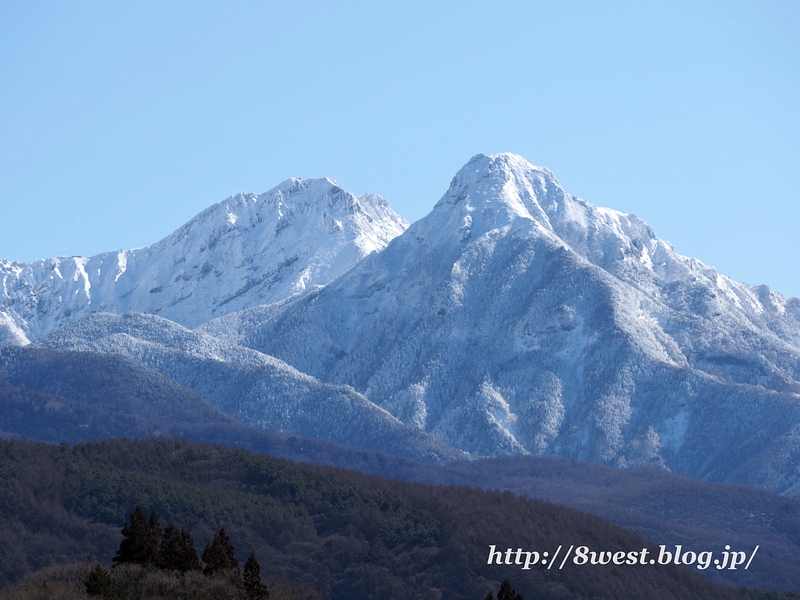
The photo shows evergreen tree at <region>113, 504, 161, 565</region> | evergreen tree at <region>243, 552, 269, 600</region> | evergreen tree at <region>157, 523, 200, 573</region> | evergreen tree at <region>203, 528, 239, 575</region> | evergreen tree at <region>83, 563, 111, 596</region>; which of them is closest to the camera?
evergreen tree at <region>83, 563, 111, 596</region>

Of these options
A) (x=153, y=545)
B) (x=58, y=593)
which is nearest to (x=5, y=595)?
(x=58, y=593)

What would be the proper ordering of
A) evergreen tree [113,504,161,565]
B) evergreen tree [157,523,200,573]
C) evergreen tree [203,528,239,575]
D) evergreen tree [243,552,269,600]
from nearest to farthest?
evergreen tree [243,552,269,600]
evergreen tree [157,523,200,573]
evergreen tree [113,504,161,565]
evergreen tree [203,528,239,575]

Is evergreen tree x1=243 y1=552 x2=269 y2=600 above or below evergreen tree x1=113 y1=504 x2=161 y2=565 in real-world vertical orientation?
below

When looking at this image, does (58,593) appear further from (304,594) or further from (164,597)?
(304,594)

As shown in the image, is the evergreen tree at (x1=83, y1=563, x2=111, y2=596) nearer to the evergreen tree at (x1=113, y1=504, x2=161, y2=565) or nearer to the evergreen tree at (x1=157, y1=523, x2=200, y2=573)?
the evergreen tree at (x1=113, y1=504, x2=161, y2=565)

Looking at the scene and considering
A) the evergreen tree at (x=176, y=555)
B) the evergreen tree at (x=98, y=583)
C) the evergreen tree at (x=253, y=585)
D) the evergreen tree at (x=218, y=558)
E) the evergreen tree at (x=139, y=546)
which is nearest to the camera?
the evergreen tree at (x=98, y=583)

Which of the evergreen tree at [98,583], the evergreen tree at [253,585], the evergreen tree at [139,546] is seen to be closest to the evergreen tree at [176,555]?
the evergreen tree at [139,546]

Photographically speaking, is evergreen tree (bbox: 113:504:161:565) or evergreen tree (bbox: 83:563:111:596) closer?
evergreen tree (bbox: 83:563:111:596)

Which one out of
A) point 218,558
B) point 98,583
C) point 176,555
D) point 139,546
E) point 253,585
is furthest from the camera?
point 218,558

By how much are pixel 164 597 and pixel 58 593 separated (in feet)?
30.3

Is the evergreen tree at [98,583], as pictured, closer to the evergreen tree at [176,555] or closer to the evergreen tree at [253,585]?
the evergreen tree at [176,555]

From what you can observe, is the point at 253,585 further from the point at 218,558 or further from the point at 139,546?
the point at 139,546

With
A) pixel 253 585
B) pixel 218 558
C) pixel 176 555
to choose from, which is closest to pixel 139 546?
pixel 176 555

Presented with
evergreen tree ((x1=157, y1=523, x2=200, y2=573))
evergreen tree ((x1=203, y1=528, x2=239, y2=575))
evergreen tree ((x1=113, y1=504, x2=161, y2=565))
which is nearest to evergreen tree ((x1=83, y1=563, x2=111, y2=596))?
evergreen tree ((x1=113, y1=504, x2=161, y2=565))
